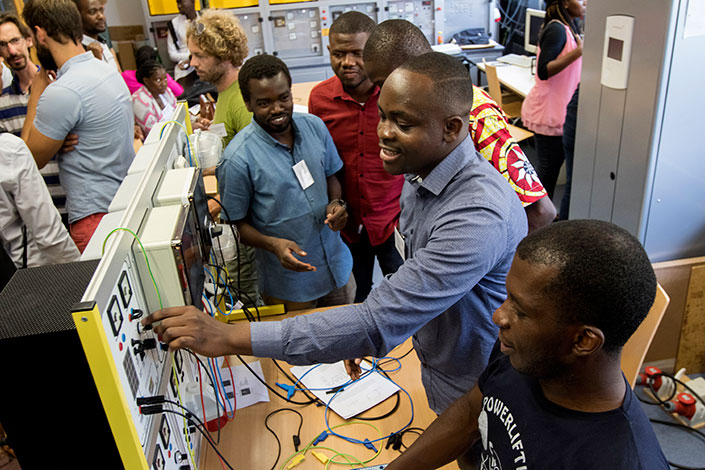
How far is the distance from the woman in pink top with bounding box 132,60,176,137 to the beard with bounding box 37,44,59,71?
889 millimetres

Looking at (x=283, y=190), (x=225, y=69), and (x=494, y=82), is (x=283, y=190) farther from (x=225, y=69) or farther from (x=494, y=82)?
(x=494, y=82)

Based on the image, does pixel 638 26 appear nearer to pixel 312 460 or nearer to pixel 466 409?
pixel 466 409

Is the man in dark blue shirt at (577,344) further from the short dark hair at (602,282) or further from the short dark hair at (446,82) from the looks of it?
the short dark hair at (446,82)

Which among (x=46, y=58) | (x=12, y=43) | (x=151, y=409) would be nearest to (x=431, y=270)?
(x=151, y=409)

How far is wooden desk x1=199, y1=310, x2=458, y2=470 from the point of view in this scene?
57.5 inches

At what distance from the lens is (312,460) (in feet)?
4.78

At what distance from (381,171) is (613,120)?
43.5 inches

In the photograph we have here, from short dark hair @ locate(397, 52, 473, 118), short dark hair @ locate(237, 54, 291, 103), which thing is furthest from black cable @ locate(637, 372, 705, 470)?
short dark hair @ locate(237, 54, 291, 103)

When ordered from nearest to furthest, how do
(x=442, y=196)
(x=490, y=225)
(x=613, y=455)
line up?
(x=613, y=455)
(x=490, y=225)
(x=442, y=196)

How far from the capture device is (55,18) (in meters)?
2.24

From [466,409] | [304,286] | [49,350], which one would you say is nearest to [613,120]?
[304,286]

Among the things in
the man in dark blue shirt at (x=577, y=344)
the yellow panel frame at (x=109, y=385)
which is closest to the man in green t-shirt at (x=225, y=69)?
Answer: the yellow panel frame at (x=109, y=385)

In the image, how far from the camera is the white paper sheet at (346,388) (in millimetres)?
1608

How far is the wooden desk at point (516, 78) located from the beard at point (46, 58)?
343cm
